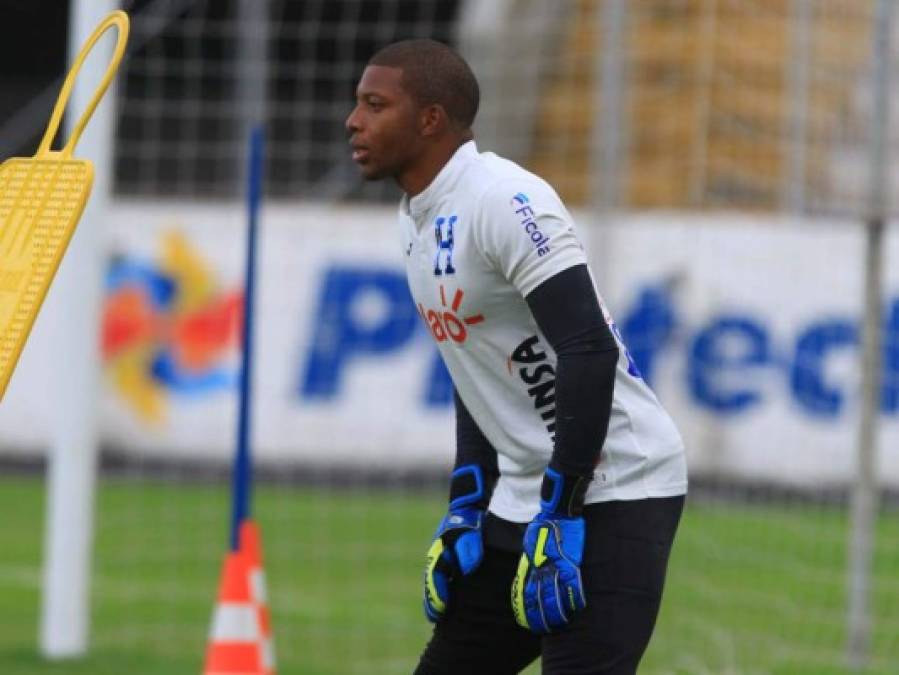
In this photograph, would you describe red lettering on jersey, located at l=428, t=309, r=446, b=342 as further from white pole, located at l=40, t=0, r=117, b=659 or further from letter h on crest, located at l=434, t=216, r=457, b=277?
white pole, located at l=40, t=0, r=117, b=659

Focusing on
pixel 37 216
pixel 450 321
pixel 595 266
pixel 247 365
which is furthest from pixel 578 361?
pixel 595 266

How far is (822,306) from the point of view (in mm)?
13477

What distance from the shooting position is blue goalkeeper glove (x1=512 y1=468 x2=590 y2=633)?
4129 mm

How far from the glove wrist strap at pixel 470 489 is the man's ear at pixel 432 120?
0.82 meters

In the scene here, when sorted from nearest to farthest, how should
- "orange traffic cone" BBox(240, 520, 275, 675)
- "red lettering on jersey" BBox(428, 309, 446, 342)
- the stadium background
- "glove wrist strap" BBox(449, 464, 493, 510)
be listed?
"red lettering on jersey" BBox(428, 309, 446, 342) → "glove wrist strap" BBox(449, 464, 493, 510) → "orange traffic cone" BBox(240, 520, 275, 675) → the stadium background

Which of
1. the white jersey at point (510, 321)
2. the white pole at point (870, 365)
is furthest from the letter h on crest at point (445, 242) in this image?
the white pole at point (870, 365)

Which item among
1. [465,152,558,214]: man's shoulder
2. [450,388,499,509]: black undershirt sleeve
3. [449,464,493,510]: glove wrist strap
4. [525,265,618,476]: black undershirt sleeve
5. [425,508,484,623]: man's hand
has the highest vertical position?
[465,152,558,214]: man's shoulder

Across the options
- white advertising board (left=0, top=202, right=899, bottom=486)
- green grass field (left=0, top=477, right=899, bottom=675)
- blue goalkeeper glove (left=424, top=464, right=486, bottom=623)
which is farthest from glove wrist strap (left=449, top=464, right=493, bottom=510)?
white advertising board (left=0, top=202, right=899, bottom=486)

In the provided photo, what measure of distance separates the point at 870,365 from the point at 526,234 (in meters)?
4.50

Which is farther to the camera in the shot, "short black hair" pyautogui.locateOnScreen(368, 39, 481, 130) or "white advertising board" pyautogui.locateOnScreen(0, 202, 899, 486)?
"white advertising board" pyautogui.locateOnScreen(0, 202, 899, 486)

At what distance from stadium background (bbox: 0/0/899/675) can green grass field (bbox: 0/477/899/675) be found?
75mm

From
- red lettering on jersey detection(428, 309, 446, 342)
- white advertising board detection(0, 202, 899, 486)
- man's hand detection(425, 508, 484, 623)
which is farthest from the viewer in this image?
white advertising board detection(0, 202, 899, 486)

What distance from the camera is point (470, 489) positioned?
15.4 feet

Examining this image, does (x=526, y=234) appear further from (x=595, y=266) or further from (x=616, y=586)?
(x=595, y=266)
